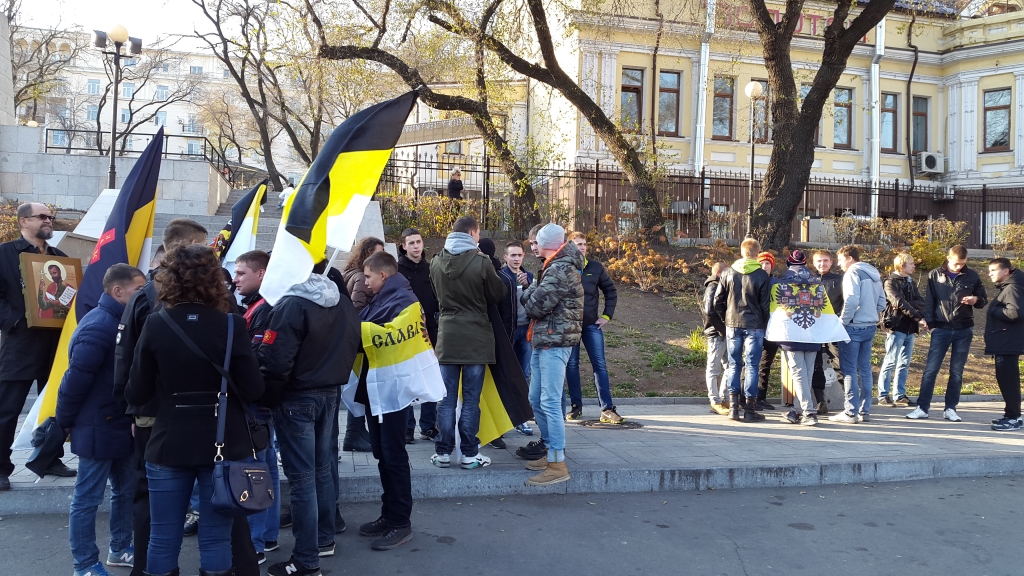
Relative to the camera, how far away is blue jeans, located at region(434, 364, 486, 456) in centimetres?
587

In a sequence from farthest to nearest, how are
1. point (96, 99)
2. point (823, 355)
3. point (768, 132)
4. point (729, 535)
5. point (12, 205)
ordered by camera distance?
point (96, 99)
point (768, 132)
point (12, 205)
point (823, 355)
point (729, 535)

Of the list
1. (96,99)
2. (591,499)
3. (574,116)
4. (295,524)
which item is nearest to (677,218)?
(574,116)

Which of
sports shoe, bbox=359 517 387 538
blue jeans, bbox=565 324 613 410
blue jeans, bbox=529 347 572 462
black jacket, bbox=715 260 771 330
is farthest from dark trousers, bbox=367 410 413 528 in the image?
black jacket, bbox=715 260 771 330

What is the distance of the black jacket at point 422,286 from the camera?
273 inches

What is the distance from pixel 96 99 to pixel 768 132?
56440 mm

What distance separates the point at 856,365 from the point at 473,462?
488cm

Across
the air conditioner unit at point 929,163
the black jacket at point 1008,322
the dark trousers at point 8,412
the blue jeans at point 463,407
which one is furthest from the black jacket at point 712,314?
the air conditioner unit at point 929,163

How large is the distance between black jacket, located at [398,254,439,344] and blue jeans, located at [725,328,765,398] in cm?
342

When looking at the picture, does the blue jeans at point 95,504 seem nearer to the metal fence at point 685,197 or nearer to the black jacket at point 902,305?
the black jacket at point 902,305

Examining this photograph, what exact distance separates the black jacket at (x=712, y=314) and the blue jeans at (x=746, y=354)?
37cm

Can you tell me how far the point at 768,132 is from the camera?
26484mm

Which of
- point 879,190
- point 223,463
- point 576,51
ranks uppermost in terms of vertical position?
point 576,51

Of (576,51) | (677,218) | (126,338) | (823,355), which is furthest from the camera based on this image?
(576,51)

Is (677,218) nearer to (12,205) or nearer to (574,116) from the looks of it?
(574,116)
